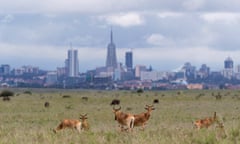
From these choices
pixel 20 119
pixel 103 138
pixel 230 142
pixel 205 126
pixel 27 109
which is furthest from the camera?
pixel 27 109

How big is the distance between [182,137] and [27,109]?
108ft

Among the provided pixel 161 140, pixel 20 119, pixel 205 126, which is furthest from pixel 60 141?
pixel 20 119

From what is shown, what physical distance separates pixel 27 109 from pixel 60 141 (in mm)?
32498

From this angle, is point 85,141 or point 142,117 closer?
point 85,141

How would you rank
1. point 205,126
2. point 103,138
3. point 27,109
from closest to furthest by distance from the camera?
point 103,138, point 205,126, point 27,109

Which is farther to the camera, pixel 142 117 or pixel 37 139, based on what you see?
pixel 142 117

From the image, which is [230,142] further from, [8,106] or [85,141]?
[8,106]

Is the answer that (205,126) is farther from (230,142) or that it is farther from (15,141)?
(15,141)

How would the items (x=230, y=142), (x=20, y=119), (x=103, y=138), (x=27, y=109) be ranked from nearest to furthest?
(x=230, y=142), (x=103, y=138), (x=20, y=119), (x=27, y=109)

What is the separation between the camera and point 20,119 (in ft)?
126

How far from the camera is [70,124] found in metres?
19.9

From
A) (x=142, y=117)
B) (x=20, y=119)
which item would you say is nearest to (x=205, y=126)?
(x=142, y=117)

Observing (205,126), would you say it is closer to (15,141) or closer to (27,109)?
(15,141)

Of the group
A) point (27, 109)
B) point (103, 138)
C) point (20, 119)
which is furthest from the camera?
point (27, 109)
